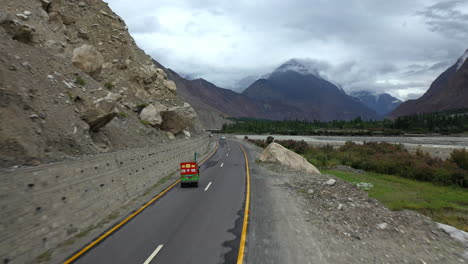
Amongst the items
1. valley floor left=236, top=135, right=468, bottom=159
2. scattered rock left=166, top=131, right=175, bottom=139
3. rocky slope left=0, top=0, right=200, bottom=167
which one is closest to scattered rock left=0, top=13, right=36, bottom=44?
rocky slope left=0, top=0, right=200, bottom=167

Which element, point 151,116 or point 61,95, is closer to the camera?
point 61,95

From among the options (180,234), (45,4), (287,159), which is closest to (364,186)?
(287,159)

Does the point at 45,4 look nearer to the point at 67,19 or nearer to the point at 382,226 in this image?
the point at 67,19

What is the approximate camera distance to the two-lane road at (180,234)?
23.9ft

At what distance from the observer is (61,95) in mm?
15820

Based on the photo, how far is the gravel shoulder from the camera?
24.3 ft

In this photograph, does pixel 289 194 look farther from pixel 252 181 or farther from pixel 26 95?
pixel 26 95

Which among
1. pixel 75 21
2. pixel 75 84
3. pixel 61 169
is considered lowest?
pixel 61 169

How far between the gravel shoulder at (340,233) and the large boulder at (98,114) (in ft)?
35.0

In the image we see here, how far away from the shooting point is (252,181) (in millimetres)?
18422

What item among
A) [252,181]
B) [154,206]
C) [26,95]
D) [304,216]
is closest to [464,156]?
[252,181]

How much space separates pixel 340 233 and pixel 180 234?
5236 millimetres

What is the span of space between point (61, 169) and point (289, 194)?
1058cm

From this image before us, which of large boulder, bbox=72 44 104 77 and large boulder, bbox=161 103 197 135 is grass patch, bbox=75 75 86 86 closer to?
large boulder, bbox=72 44 104 77
